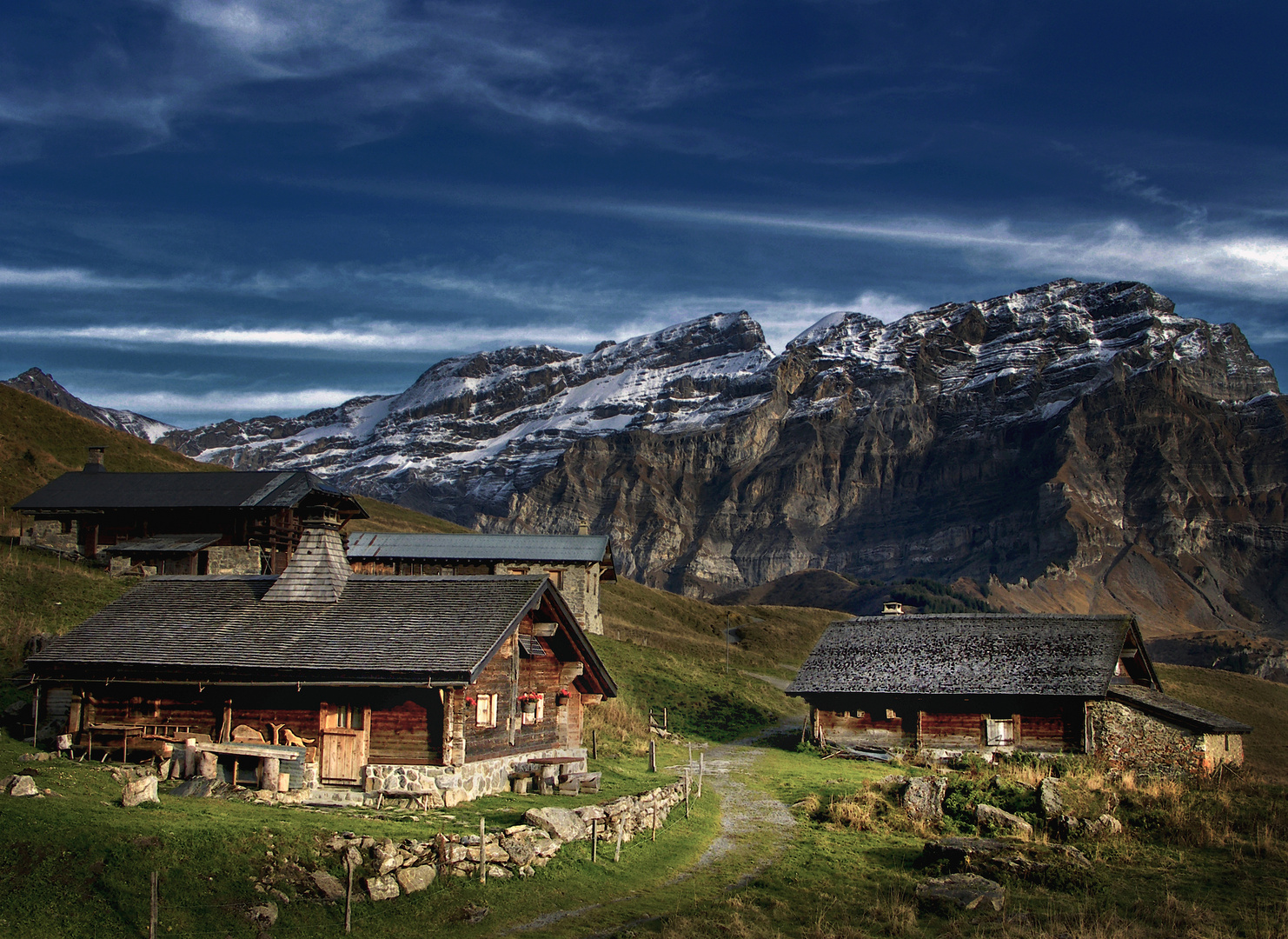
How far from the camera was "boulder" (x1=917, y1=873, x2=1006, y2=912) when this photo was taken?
1812 cm

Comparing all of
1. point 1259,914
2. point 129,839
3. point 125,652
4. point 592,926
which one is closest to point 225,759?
point 125,652

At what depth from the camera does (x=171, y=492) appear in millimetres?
56938

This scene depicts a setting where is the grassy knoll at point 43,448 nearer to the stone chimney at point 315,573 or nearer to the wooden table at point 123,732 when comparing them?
the wooden table at point 123,732

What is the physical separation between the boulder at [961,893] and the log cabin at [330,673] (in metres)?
10.5

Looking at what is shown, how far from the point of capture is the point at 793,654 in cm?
9706

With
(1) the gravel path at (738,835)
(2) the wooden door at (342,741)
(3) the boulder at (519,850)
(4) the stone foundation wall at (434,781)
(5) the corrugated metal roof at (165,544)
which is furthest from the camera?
(5) the corrugated metal roof at (165,544)

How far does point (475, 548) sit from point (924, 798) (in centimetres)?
4683

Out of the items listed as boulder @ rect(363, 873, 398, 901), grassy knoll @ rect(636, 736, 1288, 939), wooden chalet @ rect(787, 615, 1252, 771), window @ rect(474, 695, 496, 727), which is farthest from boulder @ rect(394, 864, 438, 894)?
wooden chalet @ rect(787, 615, 1252, 771)

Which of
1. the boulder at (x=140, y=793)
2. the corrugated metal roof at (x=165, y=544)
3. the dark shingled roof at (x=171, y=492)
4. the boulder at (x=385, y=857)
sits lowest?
the boulder at (x=385, y=857)

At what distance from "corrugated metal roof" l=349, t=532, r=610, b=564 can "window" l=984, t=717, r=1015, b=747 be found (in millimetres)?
31234

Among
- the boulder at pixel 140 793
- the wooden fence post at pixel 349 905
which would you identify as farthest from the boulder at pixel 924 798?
the boulder at pixel 140 793

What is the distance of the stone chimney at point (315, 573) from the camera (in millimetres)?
27188

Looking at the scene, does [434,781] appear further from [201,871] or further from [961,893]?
[961,893]

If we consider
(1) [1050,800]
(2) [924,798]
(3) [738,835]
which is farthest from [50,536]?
(1) [1050,800]
